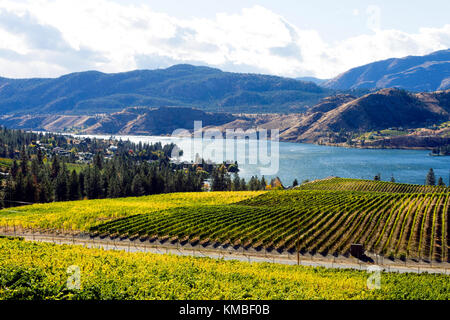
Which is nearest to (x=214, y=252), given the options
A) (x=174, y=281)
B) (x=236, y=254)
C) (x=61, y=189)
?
(x=236, y=254)

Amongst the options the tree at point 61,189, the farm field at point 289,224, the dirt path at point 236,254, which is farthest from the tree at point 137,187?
the dirt path at point 236,254

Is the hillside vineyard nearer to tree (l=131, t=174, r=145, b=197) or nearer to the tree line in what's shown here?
the tree line

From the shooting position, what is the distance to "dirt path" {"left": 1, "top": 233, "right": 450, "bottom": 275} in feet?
133

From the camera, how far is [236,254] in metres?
43.8

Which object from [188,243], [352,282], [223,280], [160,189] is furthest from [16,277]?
[160,189]

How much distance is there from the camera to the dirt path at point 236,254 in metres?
40.6

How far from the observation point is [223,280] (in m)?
26.3

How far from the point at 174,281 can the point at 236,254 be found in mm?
20102

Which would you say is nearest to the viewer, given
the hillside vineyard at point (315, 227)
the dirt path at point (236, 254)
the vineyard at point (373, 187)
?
the dirt path at point (236, 254)

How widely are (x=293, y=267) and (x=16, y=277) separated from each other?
25.4 metres

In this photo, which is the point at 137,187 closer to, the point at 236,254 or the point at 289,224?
the point at 289,224

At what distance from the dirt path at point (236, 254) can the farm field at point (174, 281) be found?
6413 mm
